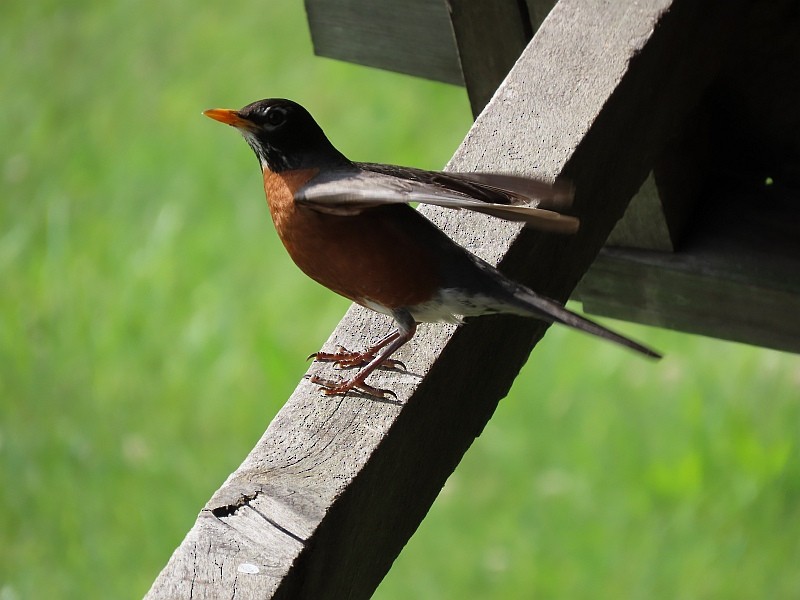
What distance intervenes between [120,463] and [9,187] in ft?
6.17

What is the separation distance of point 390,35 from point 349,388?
141 centimetres

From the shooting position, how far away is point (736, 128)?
8.38 feet

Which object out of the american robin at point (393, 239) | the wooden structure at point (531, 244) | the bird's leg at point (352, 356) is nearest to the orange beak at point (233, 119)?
the american robin at point (393, 239)

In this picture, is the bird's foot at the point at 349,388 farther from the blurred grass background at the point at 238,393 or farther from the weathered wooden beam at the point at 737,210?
the blurred grass background at the point at 238,393

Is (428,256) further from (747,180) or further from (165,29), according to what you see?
(165,29)

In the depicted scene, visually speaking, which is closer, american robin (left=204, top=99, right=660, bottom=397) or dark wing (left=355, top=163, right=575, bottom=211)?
american robin (left=204, top=99, right=660, bottom=397)

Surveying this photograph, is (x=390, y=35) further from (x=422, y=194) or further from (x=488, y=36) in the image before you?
(x=422, y=194)

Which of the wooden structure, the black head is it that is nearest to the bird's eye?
the black head

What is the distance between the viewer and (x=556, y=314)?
1.70 m

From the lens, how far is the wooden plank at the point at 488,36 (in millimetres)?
2459

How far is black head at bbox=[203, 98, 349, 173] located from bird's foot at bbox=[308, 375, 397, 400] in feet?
1.84

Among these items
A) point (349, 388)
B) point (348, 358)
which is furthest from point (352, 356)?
point (349, 388)

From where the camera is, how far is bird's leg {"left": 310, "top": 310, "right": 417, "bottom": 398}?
63.0 inches

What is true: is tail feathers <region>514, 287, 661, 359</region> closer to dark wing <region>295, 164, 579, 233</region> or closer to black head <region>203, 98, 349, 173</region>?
dark wing <region>295, 164, 579, 233</region>
